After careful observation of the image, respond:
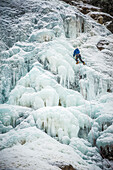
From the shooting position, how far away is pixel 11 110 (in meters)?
4.62

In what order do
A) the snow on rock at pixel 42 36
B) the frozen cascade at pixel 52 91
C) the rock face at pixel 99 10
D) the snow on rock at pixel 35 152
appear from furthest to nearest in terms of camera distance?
the rock face at pixel 99 10 < the snow on rock at pixel 42 36 < the frozen cascade at pixel 52 91 < the snow on rock at pixel 35 152

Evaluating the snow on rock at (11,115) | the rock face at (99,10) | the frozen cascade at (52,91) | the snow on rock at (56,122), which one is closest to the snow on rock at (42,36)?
the frozen cascade at (52,91)

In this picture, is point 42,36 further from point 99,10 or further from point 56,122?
point 99,10

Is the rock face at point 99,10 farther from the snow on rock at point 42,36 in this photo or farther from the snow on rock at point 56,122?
the snow on rock at point 56,122

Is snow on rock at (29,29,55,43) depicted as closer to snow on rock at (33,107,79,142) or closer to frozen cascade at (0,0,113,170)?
frozen cascade at (0,0,113,170)

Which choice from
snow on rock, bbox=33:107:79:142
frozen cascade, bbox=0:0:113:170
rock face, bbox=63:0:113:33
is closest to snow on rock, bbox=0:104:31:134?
frozen cascade, bbox=0:0:113:170

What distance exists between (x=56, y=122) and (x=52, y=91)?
1329 millimetres

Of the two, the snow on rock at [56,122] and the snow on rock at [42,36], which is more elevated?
the snow on rock at [42,36]

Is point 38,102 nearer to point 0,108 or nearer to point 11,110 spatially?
point 11,110

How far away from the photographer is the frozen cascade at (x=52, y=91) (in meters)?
3.71

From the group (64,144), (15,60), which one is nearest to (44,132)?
(64,144)

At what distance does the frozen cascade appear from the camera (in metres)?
3.71

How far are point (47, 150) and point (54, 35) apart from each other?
6.42 meters

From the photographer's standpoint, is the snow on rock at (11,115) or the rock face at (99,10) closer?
the snow on rock at (11,115)
